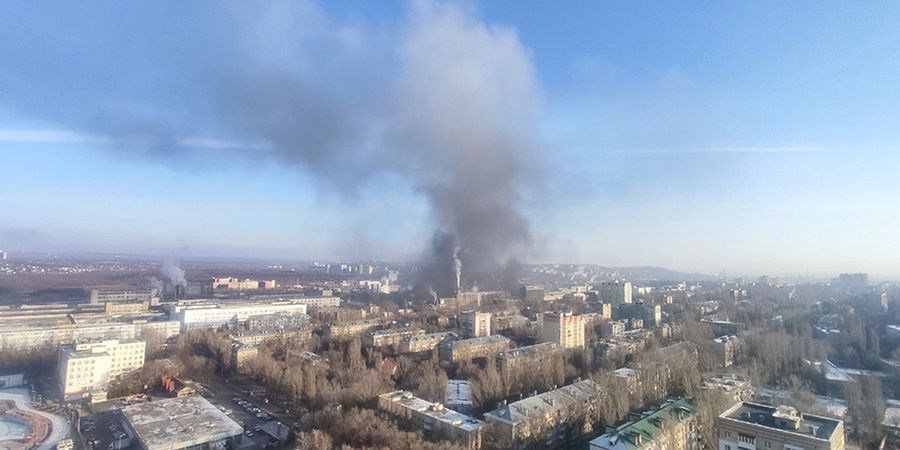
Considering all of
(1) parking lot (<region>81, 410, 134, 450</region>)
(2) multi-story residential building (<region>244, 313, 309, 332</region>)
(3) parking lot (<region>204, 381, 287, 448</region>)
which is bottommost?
(3) parking lot (<region>204, 381, 287, 448</region>)

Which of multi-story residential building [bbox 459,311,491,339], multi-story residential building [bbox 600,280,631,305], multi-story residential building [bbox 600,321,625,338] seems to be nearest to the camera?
multi-story residential building [bbox 459,311,491,339]

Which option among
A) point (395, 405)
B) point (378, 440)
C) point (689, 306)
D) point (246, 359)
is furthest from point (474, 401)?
point (689, 306)

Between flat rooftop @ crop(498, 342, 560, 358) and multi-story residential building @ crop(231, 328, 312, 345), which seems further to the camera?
multi-story residential building @ crop(231, 328, 312, 345)

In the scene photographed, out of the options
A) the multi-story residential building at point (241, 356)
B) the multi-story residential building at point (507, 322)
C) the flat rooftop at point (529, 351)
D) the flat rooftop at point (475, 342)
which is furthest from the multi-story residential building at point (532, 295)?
the multi-story residential building at point (241, 356)

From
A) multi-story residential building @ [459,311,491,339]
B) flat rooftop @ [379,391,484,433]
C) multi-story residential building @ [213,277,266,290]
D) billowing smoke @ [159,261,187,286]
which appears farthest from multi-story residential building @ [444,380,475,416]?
multi-story residential building @ [213,277,266,290]

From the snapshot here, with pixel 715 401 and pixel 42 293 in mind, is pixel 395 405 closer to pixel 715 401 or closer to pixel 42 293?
pixel 715 401

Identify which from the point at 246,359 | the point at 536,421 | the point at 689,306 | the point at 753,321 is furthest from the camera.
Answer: the point at 689,306

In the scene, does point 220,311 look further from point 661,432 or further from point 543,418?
point 661,432

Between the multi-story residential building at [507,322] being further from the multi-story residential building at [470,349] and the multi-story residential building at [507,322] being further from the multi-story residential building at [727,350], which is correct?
the multi-story residential building at [727,350]

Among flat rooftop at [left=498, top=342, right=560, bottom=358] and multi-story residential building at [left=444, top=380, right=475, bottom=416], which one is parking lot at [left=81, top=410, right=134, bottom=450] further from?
flat rooftop at [left=498, top=342, right=560, bottom=358]
